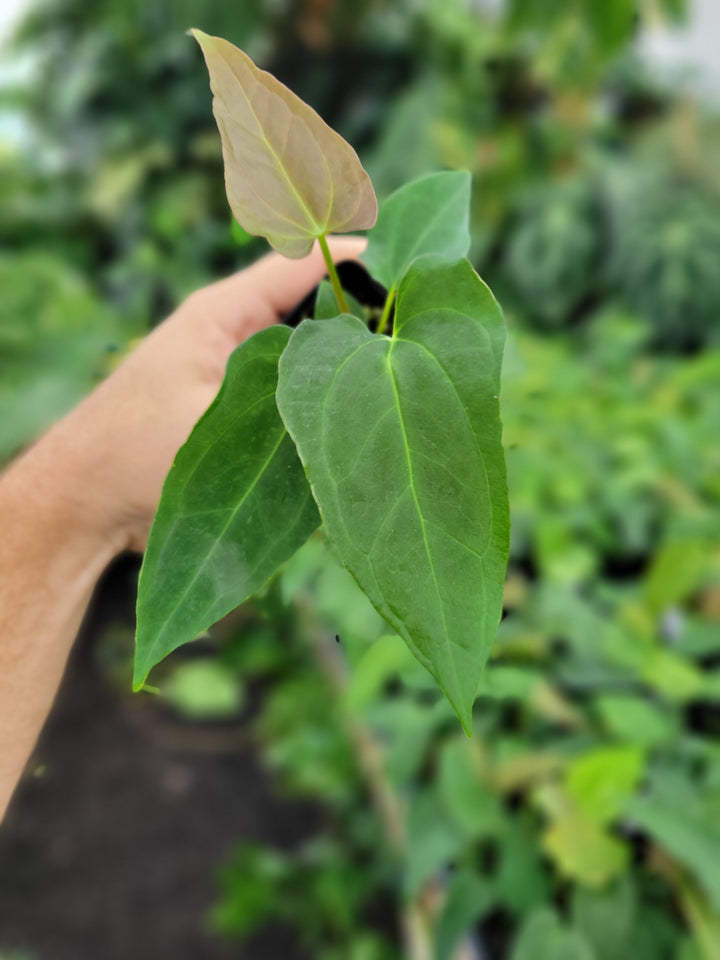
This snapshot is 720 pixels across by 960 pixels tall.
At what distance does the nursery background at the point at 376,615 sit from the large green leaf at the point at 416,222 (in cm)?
6

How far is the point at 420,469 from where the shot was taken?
22cm

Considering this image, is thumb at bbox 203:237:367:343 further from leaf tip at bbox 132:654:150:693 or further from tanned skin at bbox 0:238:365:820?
leaf tip at bbox 132:654:150:693

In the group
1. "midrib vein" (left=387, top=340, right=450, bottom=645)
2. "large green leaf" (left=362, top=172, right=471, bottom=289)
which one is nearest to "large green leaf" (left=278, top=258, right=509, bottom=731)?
"midrib vein" (left=387, top=340, right=450, bottom=645)

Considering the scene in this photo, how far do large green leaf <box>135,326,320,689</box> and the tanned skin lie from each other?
10cm

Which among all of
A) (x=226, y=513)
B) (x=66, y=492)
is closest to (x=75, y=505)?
(x=66, y=492)

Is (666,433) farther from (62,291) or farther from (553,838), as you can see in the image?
(62,291)

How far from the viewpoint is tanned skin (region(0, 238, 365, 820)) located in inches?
13.1

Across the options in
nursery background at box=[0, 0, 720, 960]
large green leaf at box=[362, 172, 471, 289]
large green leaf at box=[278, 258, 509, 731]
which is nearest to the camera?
large green leaf at box=[278, 258, 509, 731]

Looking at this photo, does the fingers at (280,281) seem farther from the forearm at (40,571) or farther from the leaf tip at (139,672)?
the leaf tip at (139,672)

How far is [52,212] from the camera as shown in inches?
77.3

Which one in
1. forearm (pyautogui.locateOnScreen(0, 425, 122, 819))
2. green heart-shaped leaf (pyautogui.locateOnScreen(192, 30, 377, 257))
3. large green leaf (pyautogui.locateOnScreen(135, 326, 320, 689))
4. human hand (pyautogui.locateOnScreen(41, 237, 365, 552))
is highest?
green heart-shaped leaf (pyautogui.locateOnScreen(192, 30, 377, 257))

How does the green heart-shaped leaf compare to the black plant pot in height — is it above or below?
above

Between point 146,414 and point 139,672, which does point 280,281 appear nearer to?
point 146,414

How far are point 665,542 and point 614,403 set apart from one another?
17.5 inches
